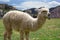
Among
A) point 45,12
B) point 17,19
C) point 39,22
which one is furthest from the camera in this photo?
point 17,19

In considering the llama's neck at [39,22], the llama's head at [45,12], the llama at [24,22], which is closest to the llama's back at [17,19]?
the llama at [24,22]

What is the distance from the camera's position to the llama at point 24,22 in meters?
5.71

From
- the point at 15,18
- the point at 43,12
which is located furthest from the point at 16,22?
the point at 43,12

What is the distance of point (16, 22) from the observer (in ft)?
19.8

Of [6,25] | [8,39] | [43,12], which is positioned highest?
[43,12]

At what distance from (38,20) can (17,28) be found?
72 cm

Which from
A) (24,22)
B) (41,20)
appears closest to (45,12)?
(41,20)

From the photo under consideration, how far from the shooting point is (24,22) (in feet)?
19.4

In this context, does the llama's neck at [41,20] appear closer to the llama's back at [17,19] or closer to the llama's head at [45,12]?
the llama's head at [45,12]

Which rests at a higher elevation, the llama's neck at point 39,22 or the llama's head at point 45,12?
the llama's head at point 45,12

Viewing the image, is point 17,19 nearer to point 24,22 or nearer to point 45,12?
point 24,22

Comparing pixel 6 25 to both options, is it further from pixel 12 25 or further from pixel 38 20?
pixel 38 20

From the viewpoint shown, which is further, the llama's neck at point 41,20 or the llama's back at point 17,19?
the llama's back at point 17,19

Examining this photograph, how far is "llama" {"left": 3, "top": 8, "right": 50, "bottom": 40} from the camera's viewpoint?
5711 millimetres
